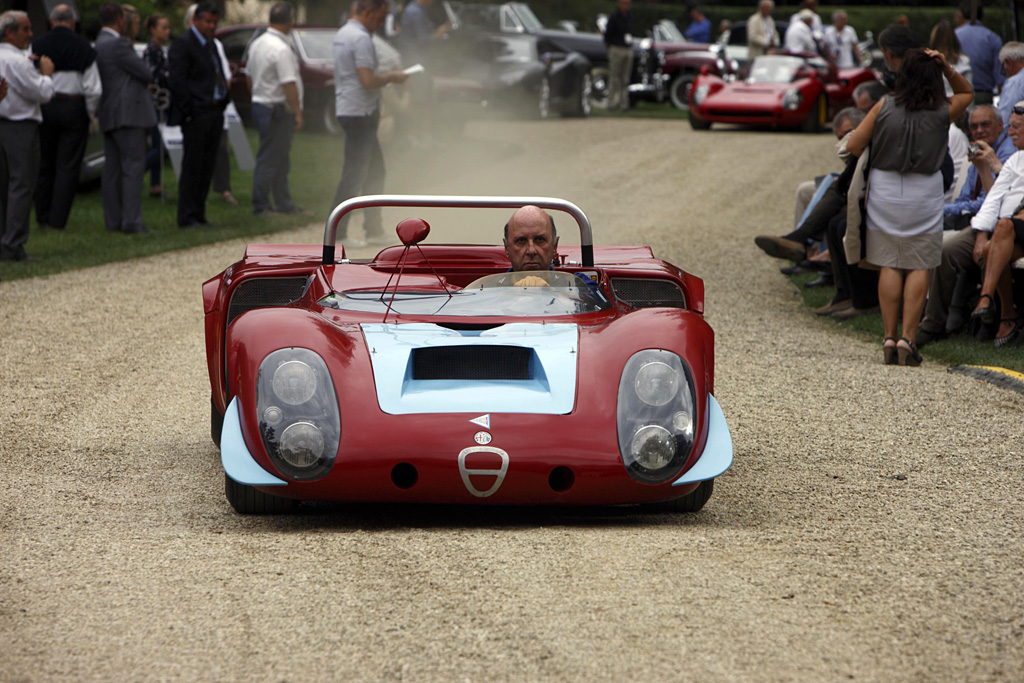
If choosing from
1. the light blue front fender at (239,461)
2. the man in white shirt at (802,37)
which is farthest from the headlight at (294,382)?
the man in white shirt at (802,37)

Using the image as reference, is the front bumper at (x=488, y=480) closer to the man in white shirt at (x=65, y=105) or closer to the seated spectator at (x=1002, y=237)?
the seated spectator at (x=1002, y=237)

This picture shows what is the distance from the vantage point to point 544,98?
20.8m

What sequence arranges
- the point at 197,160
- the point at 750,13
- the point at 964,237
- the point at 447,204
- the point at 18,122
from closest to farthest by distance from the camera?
the point at 447,204, the point at 964,237, the point at 18,122, the point at 197,160, the point at 750,13

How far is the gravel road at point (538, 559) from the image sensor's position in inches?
120

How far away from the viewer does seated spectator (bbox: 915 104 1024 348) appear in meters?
7.65

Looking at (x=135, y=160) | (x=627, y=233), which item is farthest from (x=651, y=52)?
(x=135, y=160)

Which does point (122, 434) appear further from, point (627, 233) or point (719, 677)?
point (627, 233)

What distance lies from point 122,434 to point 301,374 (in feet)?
5.91

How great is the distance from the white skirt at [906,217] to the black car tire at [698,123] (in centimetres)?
1288

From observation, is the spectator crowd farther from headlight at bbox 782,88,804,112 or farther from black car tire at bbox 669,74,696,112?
black car tire at bbox 669,74,696,112

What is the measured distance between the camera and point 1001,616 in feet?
10.9

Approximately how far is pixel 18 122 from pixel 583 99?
517 inches

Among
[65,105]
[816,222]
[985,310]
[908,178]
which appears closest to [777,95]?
[816,222]

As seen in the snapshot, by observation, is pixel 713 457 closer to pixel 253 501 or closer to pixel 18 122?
pixel 253 501
